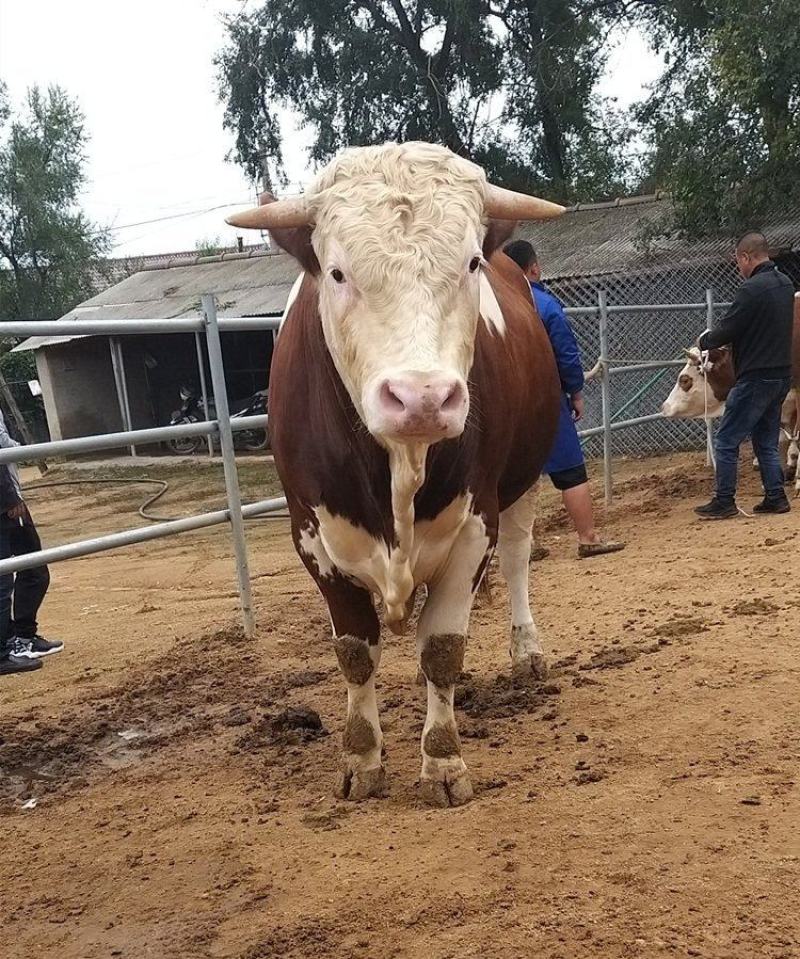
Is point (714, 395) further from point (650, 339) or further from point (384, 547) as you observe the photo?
point (384, 547)

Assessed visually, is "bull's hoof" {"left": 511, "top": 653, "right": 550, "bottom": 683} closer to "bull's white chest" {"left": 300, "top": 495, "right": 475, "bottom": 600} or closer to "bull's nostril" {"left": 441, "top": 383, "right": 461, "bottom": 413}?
"bull's white chest" {"left": 300, "top": 495, "right": 475, "bottom": 600}

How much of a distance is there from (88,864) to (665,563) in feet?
14.4

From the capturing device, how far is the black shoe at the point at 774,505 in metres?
7.75

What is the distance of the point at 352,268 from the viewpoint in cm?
255

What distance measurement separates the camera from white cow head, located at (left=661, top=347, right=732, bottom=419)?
30.8 feet

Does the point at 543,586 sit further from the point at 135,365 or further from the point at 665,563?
the point at 135,365

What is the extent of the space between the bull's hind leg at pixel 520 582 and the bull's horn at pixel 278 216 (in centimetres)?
212

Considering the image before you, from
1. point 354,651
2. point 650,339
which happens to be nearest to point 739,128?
point 650,339

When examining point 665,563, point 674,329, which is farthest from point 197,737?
point 674,329

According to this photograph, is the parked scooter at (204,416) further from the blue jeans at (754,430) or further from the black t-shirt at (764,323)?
the black t-shirt at (764,323)

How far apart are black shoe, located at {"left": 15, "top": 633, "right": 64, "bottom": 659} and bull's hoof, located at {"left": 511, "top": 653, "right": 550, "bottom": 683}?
279 centimetres

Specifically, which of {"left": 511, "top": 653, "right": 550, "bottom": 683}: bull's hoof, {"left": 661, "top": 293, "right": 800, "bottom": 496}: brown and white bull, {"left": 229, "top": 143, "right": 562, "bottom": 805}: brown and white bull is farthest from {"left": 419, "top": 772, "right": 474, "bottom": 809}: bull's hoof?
{"left": 661, "top": 293, "right": 800, "bottom": 496}: brown and white bull

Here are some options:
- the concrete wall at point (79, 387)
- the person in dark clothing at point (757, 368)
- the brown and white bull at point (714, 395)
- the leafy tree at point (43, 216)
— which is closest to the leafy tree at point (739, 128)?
the brown and white bull at point (714, 395)

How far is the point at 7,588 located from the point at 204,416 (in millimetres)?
14929
